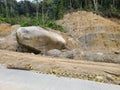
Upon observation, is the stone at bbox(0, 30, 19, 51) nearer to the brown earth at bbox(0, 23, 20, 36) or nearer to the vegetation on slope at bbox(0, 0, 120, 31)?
the brown earth at bbox(0, 23, 20, 36)

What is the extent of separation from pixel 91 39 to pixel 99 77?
1220 cm

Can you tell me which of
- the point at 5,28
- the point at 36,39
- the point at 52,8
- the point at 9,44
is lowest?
the point at 5,28

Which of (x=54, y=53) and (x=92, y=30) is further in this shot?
(x=92, y=30)

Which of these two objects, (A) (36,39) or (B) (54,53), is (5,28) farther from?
(B) (54,53)

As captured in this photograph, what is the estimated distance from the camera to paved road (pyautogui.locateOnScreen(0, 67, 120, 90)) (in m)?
5.34

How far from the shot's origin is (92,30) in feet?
72.4

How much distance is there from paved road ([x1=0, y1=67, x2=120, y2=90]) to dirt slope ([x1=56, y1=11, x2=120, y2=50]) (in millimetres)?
11695

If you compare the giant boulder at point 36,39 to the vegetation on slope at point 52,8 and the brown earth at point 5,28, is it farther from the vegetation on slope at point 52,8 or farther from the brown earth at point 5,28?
the vegetation on slope at point 52,8

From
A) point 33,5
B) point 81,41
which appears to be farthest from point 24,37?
point 33,5

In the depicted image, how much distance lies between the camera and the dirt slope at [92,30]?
18828 millimetres

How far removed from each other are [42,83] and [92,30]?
16829mm

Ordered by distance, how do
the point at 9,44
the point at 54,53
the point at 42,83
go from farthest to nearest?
the point at 9,44
the point at 54,53
the point at 42,83

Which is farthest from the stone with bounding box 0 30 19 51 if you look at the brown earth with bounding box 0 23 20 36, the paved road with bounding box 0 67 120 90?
the brown earth with bounding box 0 23 20 36

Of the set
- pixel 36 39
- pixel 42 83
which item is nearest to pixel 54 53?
pixel 36 39
